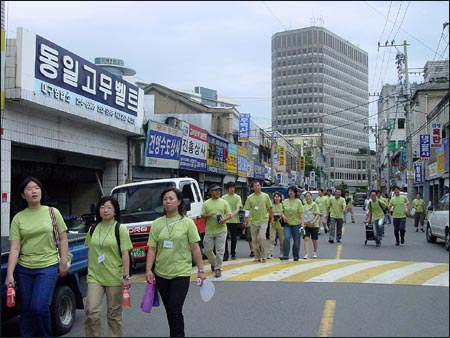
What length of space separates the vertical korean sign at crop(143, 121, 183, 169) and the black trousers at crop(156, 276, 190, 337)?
13815mm

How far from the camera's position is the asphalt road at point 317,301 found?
4.94 meters

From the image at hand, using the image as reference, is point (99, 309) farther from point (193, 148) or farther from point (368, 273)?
point (193, 148)

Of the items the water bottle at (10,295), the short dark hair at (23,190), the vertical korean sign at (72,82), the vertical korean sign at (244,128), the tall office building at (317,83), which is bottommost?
the water bottle at (10,295)

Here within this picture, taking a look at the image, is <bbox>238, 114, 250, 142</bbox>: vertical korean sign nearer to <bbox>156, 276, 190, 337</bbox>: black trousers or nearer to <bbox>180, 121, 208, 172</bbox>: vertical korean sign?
<bbox>180, 121, 208, 172</bbox>: vertical korean sign

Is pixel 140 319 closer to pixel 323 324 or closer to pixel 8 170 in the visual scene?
pixel 323 324

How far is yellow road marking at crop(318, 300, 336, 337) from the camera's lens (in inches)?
205

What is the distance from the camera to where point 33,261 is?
17.1 ft

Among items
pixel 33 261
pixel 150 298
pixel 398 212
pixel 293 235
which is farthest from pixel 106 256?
pixel 398 212

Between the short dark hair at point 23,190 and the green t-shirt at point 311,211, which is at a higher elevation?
the short dark hair at point 23,190

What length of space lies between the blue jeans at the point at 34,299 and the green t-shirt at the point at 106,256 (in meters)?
0.45

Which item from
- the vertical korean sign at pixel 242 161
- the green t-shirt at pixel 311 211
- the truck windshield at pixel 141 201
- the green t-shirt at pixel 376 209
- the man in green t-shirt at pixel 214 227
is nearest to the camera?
the man in green t-shirt at pixel 214 227

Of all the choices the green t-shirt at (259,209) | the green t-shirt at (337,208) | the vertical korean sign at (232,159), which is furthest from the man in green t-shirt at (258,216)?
the vertical korean sign at (232,159)

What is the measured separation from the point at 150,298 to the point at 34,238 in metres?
1.35

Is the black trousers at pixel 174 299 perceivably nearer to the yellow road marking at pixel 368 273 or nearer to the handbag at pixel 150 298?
the handbag at pixel 150 298
